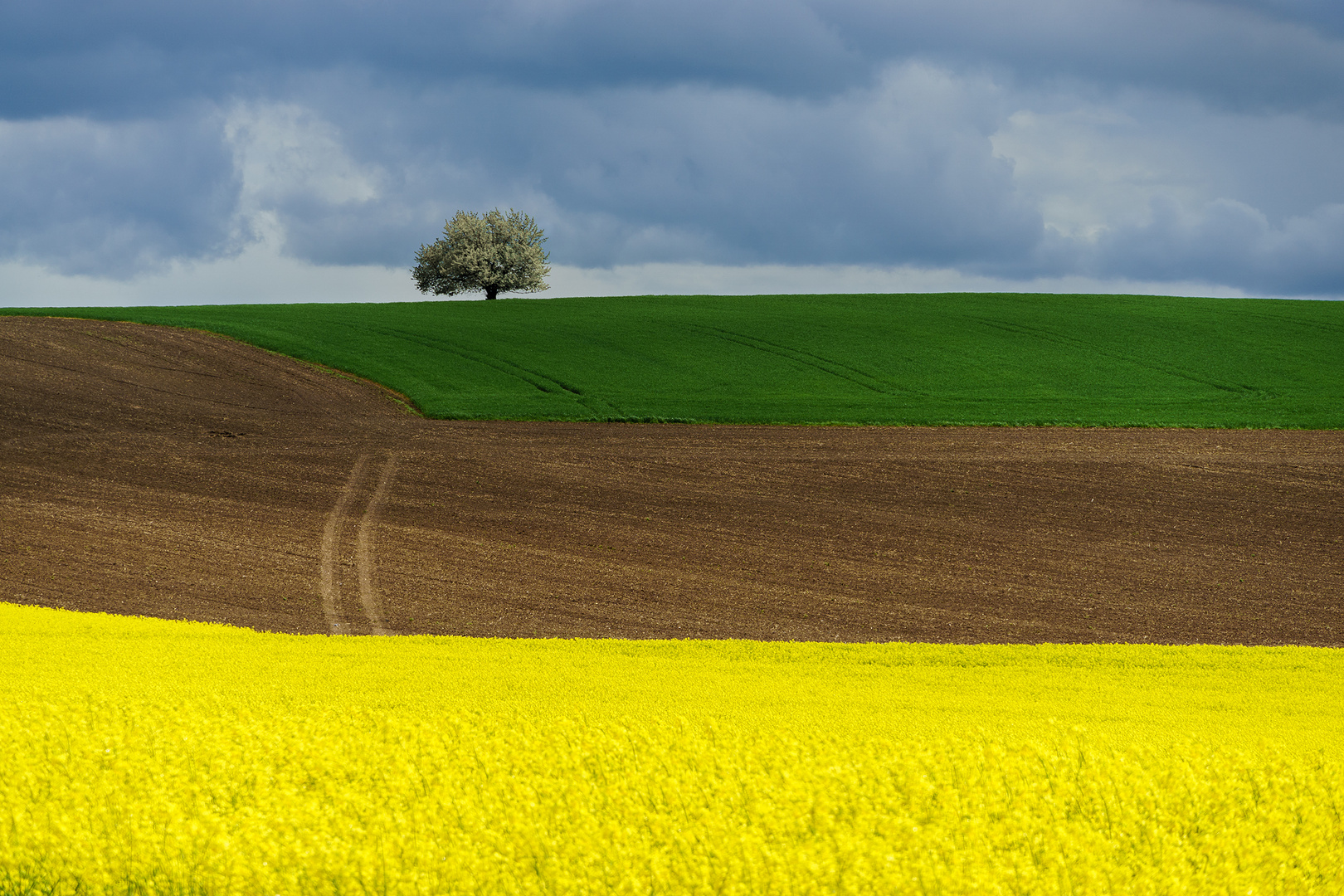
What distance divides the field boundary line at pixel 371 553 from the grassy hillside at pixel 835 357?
7.16m

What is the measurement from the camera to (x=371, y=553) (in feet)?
57.0

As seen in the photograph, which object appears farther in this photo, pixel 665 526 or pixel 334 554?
pixel 665 526

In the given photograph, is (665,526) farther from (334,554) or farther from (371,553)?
(334,554)

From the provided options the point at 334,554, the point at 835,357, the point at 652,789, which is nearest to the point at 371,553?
the point at 334,554

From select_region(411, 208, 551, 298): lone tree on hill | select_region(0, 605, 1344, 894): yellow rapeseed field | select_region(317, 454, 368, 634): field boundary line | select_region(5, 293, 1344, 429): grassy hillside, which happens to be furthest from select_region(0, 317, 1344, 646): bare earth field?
select_region(411, 208, 551, 298): lone tree on hill

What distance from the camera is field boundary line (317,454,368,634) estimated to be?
14.5 meters

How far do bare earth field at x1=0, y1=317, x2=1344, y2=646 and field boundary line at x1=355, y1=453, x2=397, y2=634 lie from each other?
0.07 meters

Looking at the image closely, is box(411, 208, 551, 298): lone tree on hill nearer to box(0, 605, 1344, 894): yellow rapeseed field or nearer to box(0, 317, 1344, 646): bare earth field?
box(0, 317, 1344, 646): bare earth field

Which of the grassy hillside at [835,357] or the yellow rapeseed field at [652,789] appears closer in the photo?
the yellow rapeseed field at [652,789]

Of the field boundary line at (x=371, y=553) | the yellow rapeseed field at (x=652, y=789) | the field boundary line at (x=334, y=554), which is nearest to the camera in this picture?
the yellow rapeseed field at (x=652, y=789)

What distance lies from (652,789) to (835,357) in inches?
1383

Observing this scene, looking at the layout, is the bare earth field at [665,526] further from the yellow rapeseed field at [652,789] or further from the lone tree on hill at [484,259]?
the lone tree on hill at [484,259]

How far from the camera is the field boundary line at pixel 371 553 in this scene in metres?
14.7

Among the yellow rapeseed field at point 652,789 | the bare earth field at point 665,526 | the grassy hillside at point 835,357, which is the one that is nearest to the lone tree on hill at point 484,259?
the grassy hillside at point 835,357
